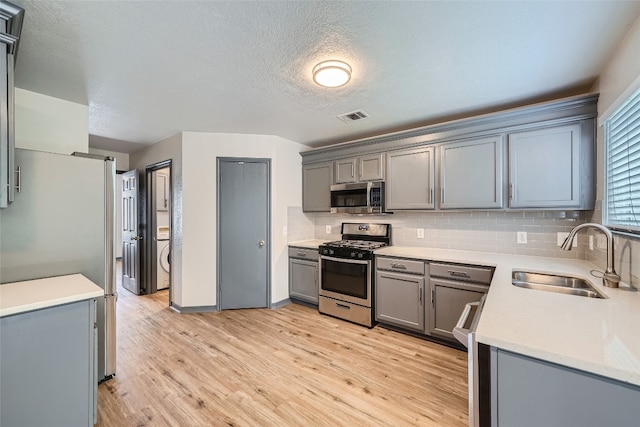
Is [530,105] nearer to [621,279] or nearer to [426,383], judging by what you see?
[621,279]

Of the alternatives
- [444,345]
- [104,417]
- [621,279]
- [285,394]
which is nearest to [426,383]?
[444,345]

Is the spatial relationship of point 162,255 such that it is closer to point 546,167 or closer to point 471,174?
point 471,174

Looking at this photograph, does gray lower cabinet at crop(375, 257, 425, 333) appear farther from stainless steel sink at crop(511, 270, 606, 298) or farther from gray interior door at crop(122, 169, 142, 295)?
gray interior door at crop(122, 169, 142, 295)

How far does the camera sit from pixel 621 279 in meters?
1.67

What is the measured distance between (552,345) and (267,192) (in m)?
3.29

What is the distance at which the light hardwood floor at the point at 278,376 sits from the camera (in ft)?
5.88

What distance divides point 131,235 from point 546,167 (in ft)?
18.5

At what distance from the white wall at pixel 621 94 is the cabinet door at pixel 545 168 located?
6.6 inches

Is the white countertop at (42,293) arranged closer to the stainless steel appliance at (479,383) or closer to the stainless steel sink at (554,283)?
the stainless steel appliance at (479,383)

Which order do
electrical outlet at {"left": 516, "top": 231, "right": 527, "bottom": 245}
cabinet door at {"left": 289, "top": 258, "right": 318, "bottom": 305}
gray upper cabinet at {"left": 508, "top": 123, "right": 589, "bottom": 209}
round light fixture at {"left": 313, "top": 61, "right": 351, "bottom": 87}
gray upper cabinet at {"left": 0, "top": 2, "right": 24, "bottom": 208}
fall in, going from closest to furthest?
gray upper cabinet at {"left": 0, "top": 2, "right": 24, "bottom": 208} < round light fixture at {"left": 313, "top": 61, "right": 351, "bottom": 87} < gray upper cabinet at {"left": 508, "top": 123, "right": 589, "bottom": 209} < electrical outlet at {"left": 516, "top": 231, "right": 527, "bottom": 245} < cabinet door at {"left": 289, "top": 258, "right": 318, "bottom": 305}

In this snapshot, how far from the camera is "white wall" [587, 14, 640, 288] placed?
1.51 metres

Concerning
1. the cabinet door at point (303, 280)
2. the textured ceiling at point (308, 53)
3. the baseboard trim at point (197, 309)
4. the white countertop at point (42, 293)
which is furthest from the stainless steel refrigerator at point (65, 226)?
the cabinet door at point (303, 280)

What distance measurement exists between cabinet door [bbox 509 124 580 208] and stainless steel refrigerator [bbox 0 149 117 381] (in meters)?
3.54

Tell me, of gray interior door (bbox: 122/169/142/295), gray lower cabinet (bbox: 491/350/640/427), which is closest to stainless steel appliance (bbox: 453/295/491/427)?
gray lower cabinet (bbox: 491/350/640/427)
